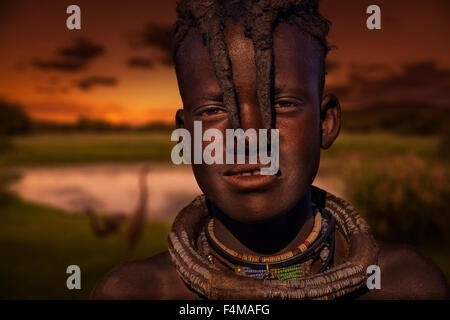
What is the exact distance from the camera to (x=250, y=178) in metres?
2.52

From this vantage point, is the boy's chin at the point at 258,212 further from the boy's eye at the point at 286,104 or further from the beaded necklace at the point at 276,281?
the boy's eye at the point at 286,104

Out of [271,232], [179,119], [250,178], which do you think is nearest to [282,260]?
[271,232]

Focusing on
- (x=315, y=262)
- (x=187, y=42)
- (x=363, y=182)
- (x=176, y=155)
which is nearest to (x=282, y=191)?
(x=315, y=262)

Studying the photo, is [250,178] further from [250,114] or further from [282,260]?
[282,260]

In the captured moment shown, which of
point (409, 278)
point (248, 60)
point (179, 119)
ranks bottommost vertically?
point (409, 278)

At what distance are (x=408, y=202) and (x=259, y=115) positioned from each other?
17.9ft

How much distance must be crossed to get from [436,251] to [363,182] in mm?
1517

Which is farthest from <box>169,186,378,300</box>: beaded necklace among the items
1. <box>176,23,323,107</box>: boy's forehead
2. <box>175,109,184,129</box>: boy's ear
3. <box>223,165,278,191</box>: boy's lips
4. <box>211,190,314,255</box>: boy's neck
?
<box>176,23,323,107</box>: boy's forehead

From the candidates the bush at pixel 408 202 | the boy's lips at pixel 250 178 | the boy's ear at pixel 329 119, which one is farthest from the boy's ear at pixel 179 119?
the bush at pixel 408 202

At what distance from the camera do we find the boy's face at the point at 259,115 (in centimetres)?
249

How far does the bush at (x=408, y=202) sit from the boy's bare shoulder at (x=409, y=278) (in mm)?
4130

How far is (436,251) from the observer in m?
6.76

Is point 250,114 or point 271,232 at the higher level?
point 250,114

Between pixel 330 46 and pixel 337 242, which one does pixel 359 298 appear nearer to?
pixel 337 242
